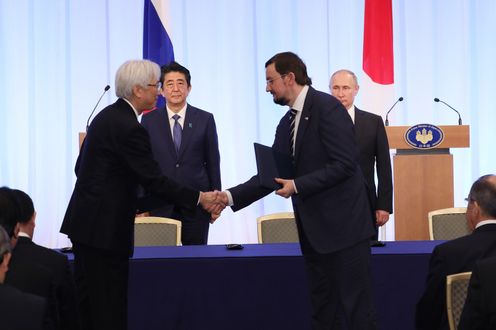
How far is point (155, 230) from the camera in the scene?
4.50m

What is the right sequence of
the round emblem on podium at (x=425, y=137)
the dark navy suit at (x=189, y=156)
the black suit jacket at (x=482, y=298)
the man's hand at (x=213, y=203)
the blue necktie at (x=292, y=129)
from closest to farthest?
the black suit jacket at (x=482, y=298) → the blue necktie at (x=292, y=129) → the man's hand at (x=213, y=203) → the dark navy suit at (x=189, y=156) → the round emblem on podium at (x=425, y=137)

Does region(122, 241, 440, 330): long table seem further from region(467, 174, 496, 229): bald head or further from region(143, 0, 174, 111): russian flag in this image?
region(143, 0, 174, 111): russian flag

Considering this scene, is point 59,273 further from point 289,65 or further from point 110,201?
point 289,65

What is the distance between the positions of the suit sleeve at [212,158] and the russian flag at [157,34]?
1.94 m

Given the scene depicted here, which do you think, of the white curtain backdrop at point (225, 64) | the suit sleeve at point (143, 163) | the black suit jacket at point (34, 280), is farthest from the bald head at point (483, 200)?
the white curtain backdrop at point (225, 64)

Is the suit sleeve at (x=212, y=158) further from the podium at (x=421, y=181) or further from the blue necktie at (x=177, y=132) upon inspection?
the podium at (x=421, y=181)

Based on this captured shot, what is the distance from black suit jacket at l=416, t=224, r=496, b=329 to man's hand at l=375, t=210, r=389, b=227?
5.98 feet

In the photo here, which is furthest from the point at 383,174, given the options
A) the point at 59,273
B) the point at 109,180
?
the point at 59,273

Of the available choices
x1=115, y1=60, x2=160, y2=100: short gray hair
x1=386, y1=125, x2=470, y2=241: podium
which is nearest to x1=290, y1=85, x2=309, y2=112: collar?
x1=115, y1=60, x2=160, y2=100: short gray hair

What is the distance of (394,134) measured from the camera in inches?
227

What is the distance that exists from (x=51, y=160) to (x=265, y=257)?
5106mm

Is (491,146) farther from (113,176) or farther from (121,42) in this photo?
(113,176)

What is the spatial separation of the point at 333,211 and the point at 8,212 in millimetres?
1328

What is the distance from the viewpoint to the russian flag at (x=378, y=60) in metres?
6.96
